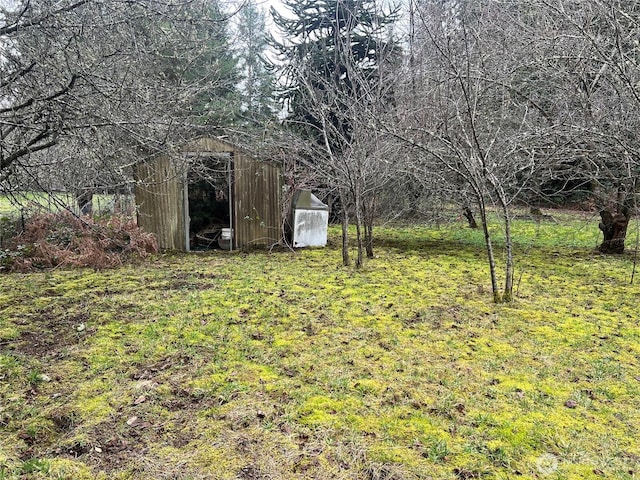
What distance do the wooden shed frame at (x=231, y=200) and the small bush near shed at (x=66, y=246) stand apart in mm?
574

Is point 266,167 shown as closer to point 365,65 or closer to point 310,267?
point 310,267

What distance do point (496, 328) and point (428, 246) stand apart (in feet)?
17.5

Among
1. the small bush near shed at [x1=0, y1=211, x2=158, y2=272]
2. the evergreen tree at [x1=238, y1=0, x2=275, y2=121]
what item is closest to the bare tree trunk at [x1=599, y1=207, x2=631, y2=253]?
the evergreen tree at [x1=238, y1=0, x2=275, y2=121]

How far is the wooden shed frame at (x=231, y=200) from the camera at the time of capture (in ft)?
27.9

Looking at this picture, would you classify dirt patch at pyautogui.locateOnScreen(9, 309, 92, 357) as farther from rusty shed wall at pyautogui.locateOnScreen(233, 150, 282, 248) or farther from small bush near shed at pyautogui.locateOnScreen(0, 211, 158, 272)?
rusty shed wall at pyautogui.locateOnScreen(233, 150, 282, 248)

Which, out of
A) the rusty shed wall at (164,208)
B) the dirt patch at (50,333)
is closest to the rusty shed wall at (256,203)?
the rusty shed wall at (164,208)

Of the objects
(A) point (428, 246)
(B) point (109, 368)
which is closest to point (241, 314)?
(B) point (109, 368)

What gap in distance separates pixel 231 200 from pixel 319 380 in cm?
634

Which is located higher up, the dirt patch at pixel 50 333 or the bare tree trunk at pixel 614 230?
the bare tree trunk at pixel 614 230

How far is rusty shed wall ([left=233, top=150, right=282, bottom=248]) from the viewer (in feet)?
29.2

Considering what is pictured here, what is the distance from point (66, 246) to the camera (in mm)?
7508

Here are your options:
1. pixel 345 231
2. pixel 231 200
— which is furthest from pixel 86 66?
pixel 231 200

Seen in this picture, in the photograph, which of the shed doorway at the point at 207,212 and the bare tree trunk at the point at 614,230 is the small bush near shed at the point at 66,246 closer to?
the shed doorway at the point at 207,212

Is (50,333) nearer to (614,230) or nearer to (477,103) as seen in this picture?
(477,103)
